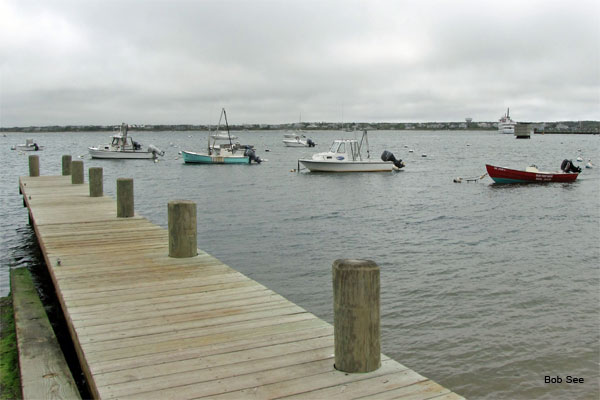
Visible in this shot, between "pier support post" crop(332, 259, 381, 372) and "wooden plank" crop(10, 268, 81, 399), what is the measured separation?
234 cm

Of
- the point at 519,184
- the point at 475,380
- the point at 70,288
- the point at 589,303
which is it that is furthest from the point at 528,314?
the point at 519,184

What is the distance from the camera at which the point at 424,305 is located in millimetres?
11328

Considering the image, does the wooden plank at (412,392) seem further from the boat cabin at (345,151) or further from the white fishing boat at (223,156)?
the white fishing boat at (223,156)

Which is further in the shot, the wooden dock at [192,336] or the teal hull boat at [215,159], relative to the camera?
the teal hull boat at [215,159]

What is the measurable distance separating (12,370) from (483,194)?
28270 mm

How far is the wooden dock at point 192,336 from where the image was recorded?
4.26 metres

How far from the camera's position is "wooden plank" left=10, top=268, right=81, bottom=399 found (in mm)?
5047

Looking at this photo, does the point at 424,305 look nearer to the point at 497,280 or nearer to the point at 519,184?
the point at 497,280

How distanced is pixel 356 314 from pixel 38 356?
3.42 m

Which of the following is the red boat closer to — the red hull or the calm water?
the red hull

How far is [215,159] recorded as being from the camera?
2105 inches

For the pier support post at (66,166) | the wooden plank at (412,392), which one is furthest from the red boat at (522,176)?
the wooden plank at (412,392)

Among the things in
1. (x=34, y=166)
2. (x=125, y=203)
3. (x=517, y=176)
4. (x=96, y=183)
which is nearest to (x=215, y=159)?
(x=517, y=176)

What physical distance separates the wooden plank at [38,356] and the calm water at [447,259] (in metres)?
4.67
